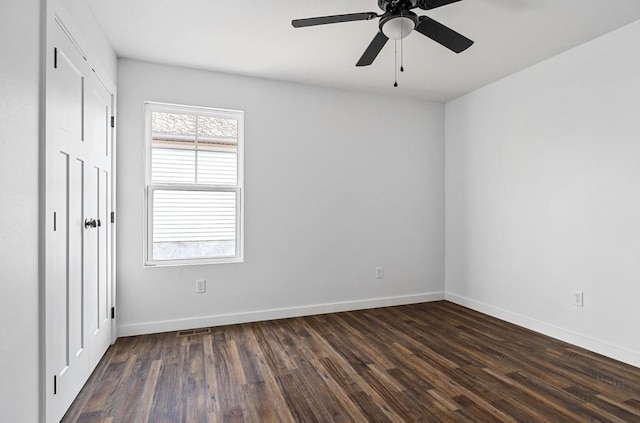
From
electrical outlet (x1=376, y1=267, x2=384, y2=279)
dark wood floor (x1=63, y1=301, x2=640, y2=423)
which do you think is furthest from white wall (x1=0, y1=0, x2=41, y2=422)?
electrical outlet (x1=376, y1=267, x2=384, y2=279)

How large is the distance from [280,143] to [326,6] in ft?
5.19

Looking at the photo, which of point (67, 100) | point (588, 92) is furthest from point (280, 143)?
point (588, 92)

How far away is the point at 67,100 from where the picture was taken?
1.95 metres

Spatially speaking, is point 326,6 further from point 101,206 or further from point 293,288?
point 293,288

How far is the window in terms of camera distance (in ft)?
10.9

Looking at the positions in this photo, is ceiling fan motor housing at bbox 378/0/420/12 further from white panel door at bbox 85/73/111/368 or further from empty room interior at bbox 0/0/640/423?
white panel door at bbox 85/73/111/368

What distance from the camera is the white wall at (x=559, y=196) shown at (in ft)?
8.63

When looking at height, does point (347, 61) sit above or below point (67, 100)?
above

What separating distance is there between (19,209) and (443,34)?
7.83 feet

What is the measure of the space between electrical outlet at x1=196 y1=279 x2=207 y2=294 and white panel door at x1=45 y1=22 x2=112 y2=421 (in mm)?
802

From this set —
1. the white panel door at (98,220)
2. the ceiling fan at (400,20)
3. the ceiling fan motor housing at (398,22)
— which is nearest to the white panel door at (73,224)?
the white panel door at (98,220)

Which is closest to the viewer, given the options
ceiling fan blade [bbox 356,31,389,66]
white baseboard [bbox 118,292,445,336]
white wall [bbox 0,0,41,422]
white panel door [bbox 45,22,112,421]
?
white wall [bbox 0,0,41,422]

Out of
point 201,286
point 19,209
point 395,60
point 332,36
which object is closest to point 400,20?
A: point 332,36

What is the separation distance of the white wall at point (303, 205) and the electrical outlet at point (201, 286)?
0.13ft
